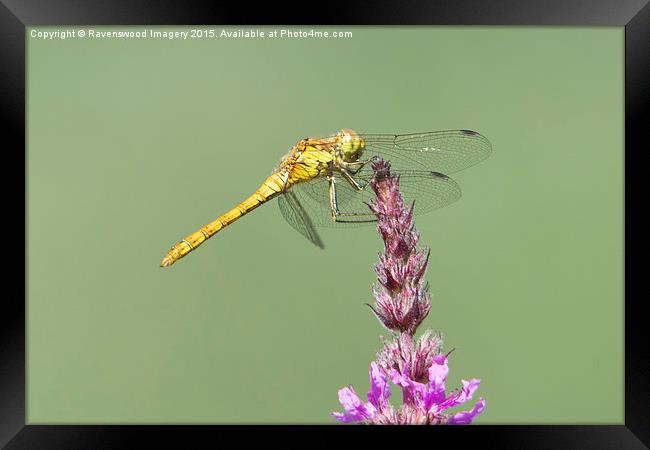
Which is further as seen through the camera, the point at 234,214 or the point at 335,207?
the point at 234,214

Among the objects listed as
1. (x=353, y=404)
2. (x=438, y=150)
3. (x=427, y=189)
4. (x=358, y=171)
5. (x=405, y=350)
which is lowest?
(x=353, y=404)

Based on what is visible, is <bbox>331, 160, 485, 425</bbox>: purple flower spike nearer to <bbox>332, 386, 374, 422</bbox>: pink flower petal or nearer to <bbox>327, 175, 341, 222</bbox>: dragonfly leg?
<bbox>332, 386, 374, 422</bbox>: pink flower petal

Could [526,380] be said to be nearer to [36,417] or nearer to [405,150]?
[405,150]

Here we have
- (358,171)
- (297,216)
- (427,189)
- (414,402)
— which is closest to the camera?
(414,402)

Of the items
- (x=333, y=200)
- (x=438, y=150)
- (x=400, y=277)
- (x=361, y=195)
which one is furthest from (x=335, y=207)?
(x=400, y=277)

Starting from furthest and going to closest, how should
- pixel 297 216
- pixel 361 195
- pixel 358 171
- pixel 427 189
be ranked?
pixel 297 216 → pixel 361 195 → pixel 358 171 → pixel 427 189

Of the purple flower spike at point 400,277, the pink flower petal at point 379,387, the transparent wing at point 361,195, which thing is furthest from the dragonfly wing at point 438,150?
the pink flower petal at point 379,387
